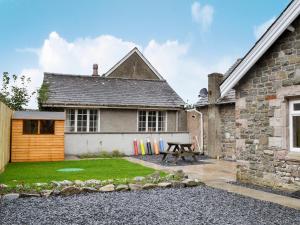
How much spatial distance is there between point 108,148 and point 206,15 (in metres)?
10.5

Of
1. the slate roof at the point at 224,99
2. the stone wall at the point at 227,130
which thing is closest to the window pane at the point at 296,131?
the slate roof at the point at 224,99

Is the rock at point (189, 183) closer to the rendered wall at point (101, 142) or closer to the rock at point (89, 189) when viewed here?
the rock at point (89, 189)

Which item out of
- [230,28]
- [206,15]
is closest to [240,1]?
[230,28]

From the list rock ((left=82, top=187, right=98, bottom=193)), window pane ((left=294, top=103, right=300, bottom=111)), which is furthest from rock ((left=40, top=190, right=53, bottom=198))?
window pane ((left=294, top=103, right=300, bottom=111))

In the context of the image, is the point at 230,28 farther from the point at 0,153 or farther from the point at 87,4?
the point at 0,153

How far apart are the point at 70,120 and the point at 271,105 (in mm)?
14327

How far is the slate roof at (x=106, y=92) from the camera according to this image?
21.1 metres

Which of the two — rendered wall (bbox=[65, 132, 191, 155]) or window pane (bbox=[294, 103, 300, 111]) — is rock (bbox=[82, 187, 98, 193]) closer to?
window pane (bbox=[294, 103, 300, 111])

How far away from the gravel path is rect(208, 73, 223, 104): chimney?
37.4ft

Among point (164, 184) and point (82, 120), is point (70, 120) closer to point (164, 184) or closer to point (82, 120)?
point (82, 120)

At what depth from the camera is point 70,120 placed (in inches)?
829

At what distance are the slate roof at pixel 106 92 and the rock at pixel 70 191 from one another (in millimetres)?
11995

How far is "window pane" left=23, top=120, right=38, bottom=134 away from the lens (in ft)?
53.8

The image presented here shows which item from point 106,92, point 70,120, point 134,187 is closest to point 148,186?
point 134,187
